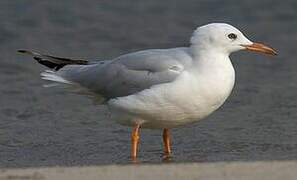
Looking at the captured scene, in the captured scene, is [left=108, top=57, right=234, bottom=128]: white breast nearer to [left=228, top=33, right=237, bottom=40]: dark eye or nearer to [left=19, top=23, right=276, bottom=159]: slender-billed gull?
[left=19, top=23, right=276, bottom=159]: slender-billed gull

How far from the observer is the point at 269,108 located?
9.50m

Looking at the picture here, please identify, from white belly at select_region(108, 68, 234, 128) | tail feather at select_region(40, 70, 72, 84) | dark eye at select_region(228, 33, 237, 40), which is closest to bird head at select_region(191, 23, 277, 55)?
dark eye at select_region(228, 33, 237, 40)

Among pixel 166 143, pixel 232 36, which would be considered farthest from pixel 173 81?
pixel 166 143

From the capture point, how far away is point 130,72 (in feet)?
24.3

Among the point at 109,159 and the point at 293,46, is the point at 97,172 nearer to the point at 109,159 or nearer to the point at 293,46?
the point at 109,159

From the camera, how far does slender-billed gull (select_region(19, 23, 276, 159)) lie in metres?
7.05

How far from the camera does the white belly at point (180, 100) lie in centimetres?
702

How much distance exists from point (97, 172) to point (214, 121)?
3230 millimetres

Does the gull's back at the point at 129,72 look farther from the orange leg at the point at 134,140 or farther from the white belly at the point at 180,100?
the orange leg at the point at 134,140

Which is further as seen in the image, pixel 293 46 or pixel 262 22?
pixel 262 22

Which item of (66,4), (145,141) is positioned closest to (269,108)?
(145,141)

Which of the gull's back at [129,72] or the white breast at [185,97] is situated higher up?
the gull's back at [129,72]

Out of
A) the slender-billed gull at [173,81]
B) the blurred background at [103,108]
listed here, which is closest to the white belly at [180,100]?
the slender-billed gull at [173,81]

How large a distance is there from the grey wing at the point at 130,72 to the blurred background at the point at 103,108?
1.95 ft
